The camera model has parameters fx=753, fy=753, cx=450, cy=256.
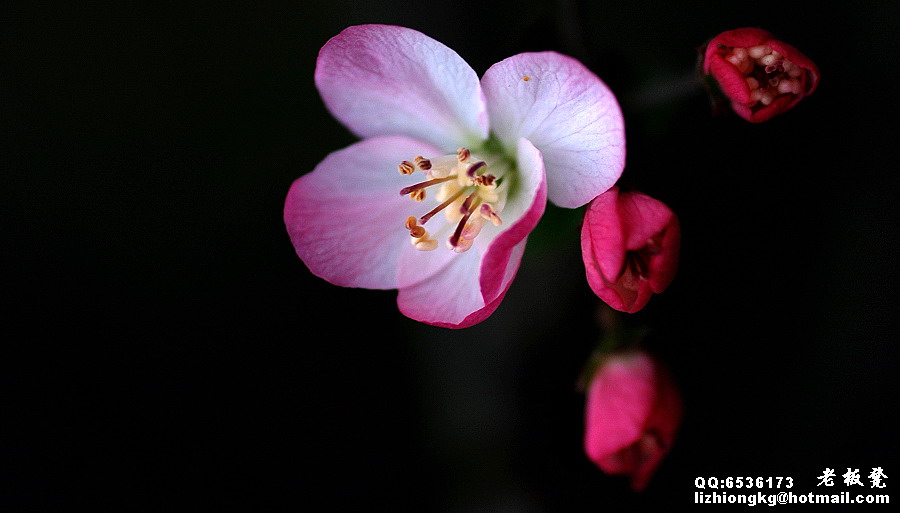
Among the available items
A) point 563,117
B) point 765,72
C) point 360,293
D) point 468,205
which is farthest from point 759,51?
point 360,293

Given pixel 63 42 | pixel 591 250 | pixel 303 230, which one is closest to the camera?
pixel 591 250

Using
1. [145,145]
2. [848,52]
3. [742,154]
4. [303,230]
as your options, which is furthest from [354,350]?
[848,52]

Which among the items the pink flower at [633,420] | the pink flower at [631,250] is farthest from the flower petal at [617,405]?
the pink flower at [631,250]

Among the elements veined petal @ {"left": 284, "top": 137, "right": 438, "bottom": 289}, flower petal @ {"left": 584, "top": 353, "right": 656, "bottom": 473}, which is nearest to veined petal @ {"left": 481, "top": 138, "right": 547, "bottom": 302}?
veined petal @ {"left": 284, "top": 137, "right": 438, "bottom": 289}

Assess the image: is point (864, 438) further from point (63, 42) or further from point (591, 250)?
point (63, 42)

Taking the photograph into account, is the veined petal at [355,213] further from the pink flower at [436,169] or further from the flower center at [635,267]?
the flower center at [635,267]

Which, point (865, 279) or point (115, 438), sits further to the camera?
point (115, 438)

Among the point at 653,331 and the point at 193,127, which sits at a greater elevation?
the point at 193,127
